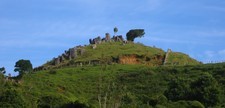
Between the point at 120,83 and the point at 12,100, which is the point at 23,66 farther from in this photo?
the point at 12,100

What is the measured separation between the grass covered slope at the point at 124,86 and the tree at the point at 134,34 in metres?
36.5

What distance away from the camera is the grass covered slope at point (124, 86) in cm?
8062

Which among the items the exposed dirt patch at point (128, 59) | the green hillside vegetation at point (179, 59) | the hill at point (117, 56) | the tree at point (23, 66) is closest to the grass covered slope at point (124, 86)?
the tree at point (23, 66)

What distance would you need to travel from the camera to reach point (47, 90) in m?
104

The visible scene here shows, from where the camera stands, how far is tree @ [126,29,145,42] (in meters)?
165

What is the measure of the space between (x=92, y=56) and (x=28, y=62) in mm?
18103

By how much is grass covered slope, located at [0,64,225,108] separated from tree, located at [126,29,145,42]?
120 feet

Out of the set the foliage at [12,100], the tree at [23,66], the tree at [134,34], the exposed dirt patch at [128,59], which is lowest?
the foliage at [12,100]

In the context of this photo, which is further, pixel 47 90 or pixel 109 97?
pixel 47 90

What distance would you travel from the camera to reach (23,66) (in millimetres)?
124562

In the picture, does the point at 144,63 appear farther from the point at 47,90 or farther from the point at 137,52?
the point at 47,90

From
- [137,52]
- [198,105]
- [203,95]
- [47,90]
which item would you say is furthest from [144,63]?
[198,105]

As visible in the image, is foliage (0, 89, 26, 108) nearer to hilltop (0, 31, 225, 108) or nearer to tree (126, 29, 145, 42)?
hilltop (0, 31, 225, 108)

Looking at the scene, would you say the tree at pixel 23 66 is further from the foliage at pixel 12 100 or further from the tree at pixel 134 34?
the foliage at pixel 12 100
